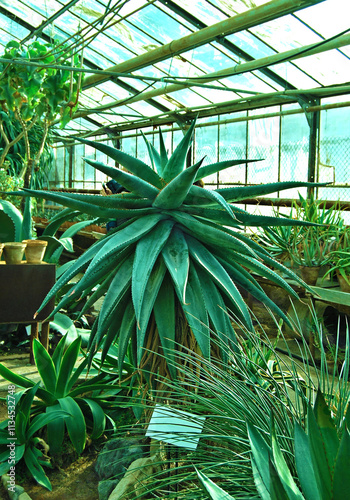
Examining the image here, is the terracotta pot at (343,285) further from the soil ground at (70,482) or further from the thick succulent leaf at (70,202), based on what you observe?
the thick succulent leaf at (70,202)

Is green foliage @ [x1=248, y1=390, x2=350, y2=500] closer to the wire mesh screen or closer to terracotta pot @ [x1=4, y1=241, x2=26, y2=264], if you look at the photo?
terracotta pot @ [x1=4, y1=241, x2=26, y2=264]

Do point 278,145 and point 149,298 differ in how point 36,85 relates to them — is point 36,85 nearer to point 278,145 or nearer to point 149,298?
point 149,298

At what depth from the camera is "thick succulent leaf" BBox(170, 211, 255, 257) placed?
1.33 metres

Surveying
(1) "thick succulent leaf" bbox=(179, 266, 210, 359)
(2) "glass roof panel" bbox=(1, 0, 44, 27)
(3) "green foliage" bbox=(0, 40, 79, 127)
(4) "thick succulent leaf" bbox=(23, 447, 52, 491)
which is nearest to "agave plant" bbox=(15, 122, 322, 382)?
(1) "thick succulent leaf" bbox=(179, 266, 210, 359)

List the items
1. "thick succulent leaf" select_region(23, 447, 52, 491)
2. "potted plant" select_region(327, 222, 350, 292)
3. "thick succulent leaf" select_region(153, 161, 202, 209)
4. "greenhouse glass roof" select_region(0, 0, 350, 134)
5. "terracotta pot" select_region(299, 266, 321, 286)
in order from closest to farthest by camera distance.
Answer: "thick succulent leaf" select_region(153, 161, 202, 209)
"thick succulent leaf" select_region(23, 447, 52, 491)
"potted plant" select_region(327, 222, 350, 292)
"terracotta pot" select_region(299, 266, 321, 286)
"greenhouse glass roof" select_region(0, 0, 350, 134)

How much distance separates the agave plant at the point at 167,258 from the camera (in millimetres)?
1326

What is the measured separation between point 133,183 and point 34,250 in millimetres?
2209

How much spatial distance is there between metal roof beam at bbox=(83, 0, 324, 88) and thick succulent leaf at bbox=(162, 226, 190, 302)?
337 cm

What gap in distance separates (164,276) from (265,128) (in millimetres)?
7005

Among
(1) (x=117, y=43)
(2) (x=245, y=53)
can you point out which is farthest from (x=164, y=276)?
(1) (x=117, y=43)

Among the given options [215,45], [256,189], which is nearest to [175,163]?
[256,189]

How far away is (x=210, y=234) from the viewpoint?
1.38m

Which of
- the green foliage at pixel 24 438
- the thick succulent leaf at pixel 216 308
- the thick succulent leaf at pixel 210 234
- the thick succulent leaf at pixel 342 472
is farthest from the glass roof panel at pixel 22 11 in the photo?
the thick succulent leaf at pixel 342 472

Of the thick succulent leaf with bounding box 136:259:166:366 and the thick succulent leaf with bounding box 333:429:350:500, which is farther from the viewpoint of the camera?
the thick succulent leaf with bounding box 136:259:166:366
